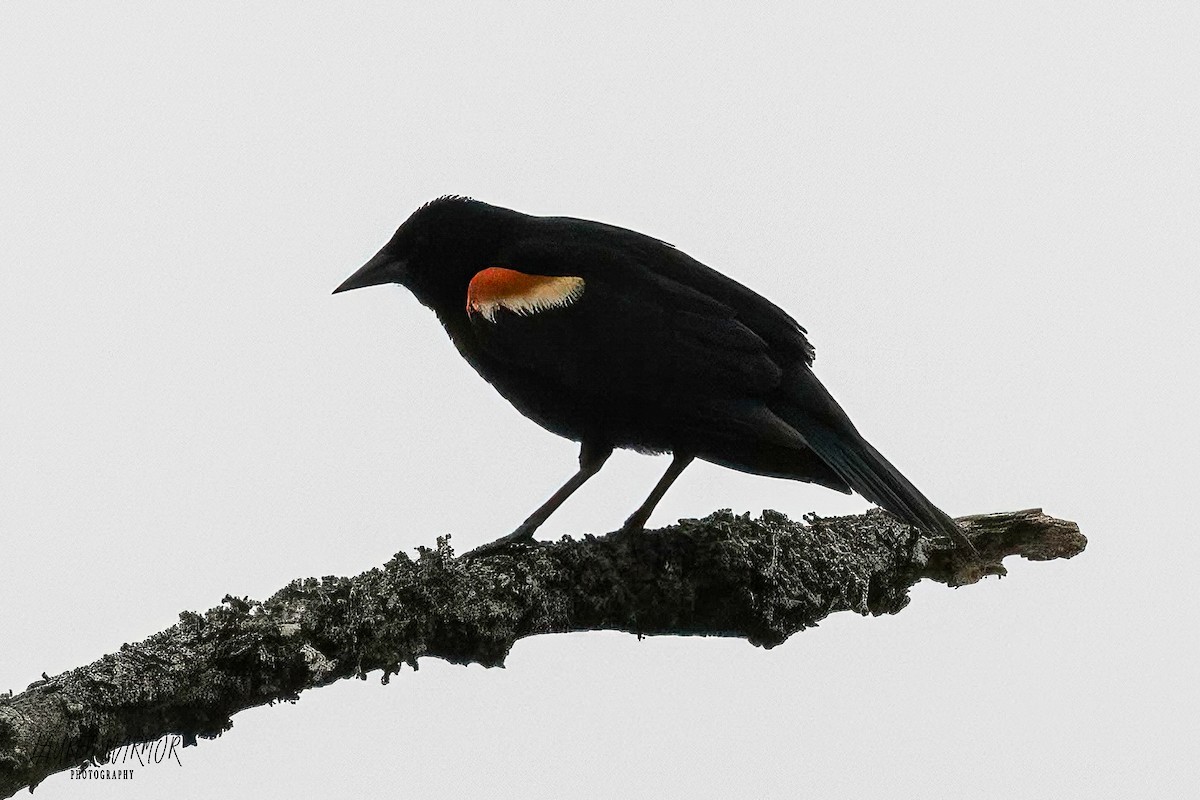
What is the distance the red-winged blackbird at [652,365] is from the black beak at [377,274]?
1.57 ft

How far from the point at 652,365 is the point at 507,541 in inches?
29.6

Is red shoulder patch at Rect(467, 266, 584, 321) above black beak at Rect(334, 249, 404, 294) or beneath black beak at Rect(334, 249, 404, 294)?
beneath

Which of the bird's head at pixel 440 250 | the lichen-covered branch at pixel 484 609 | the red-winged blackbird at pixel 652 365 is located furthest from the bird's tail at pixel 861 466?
the bird's head at pixel 440 250

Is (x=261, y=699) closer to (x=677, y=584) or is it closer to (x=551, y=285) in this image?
(x=677, y=584)

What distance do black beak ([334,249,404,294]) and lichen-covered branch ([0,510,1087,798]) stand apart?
1.58 m

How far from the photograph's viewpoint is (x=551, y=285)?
4602 millimetres

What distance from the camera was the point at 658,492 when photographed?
15.4ft

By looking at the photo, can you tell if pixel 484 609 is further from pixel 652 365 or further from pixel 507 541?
pixel 652 365

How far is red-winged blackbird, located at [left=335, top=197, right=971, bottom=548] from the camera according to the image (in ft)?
14.2

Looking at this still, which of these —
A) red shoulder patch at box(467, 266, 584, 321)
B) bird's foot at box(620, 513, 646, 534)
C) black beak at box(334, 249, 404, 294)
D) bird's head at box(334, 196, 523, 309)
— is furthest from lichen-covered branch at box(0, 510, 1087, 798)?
black beak at box(334, 249, 404, 294)

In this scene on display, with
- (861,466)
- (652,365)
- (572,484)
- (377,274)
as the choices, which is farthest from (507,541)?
(377,274)

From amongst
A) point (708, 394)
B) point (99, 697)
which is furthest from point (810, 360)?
point (99, 697)

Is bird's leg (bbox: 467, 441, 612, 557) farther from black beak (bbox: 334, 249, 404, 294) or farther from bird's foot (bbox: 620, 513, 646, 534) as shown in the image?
black beak (bbox: 334, 249, 404, 294)

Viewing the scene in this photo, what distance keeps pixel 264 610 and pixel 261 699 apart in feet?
0.74
